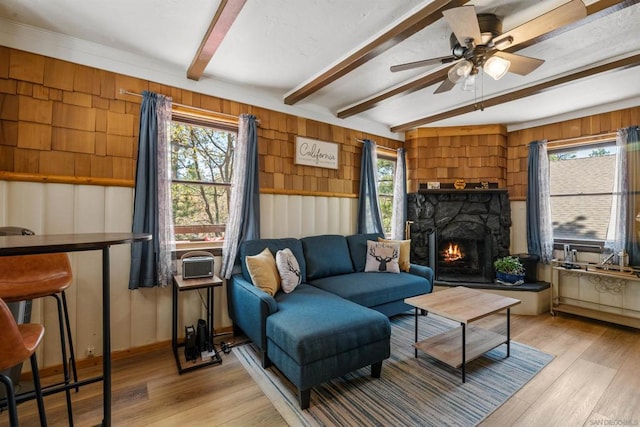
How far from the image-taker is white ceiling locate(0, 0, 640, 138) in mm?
2006

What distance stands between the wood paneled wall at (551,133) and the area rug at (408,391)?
8.61 feet

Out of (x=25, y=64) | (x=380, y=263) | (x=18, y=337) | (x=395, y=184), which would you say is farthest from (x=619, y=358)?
(x=25, y=64)

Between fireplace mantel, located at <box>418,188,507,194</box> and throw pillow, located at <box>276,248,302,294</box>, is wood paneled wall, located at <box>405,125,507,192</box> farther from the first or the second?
throw pillow, located at <box>276,248,302,294</box>

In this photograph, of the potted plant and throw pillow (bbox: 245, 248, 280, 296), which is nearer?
throw pillow (bbox: 245, 248, 280, 296)

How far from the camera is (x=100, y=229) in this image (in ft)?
8.20

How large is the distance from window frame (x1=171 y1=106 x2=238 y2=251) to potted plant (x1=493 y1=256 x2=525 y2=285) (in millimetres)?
3732

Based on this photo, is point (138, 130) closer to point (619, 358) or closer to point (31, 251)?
point (31, 251)

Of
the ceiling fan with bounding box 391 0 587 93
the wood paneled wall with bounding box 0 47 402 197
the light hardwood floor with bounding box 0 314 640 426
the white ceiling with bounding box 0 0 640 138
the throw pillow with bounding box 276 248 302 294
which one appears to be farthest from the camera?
the throw pillow with bounding box 276 248 302 294

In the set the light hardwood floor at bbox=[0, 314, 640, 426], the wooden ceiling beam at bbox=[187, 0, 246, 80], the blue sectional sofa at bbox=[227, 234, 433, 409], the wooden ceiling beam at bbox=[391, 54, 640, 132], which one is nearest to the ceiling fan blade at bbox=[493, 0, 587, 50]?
the wooden ceiling beam at bbox=[391, 54, 640, 132]

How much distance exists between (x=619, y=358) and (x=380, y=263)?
233cm

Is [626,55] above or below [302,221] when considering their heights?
above

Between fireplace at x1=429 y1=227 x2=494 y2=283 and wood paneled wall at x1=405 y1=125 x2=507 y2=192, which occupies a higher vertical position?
wood paneled wall at x1=405 y1=125 x2=507 y2=192

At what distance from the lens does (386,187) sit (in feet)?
15.9

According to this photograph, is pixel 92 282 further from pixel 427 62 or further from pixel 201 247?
pixel 427 62
